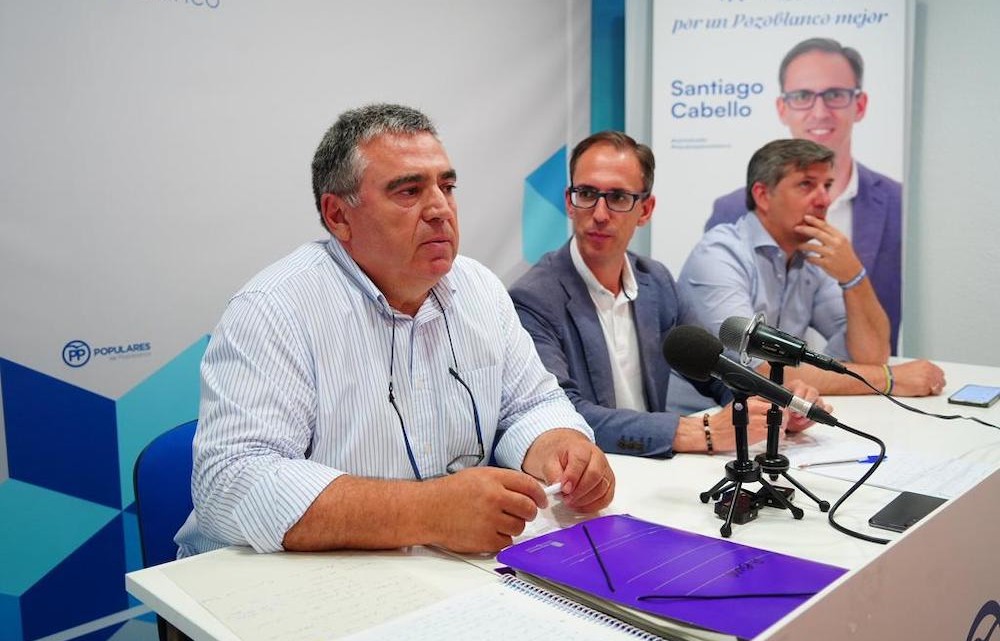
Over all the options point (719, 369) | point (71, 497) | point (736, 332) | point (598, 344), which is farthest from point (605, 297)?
point (71, 497)

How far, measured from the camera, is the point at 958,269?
418 centimetres

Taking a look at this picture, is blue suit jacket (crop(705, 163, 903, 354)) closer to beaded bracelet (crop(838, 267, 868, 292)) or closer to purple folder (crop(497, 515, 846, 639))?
beaded bracelet (crop(838, 267, 868, 292))

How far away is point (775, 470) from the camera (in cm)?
164

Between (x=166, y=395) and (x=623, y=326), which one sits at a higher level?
(x=623, y=326)

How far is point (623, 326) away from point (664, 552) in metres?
1.39

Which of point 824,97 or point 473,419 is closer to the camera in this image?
point 473,419

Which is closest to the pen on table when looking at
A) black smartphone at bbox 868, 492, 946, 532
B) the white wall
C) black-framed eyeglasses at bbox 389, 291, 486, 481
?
black smartphone at bbox 868, 492, 946, 532

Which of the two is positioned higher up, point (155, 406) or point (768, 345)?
point (768, 345)

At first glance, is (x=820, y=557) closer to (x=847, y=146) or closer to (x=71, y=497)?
(x=71, y=497)

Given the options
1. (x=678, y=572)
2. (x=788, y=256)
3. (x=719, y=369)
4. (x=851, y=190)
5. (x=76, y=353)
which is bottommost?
(x=678, y=572)

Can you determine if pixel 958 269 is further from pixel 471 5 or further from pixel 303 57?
pixel 303 57

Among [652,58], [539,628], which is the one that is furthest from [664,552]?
[652,58]

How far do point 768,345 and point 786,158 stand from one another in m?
1.79

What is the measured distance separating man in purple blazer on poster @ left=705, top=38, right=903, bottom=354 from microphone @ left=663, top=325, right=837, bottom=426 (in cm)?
271
